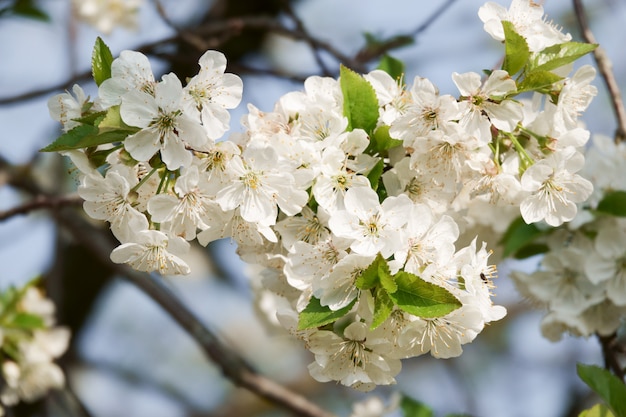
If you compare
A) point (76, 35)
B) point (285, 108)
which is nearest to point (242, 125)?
point (285, 108)

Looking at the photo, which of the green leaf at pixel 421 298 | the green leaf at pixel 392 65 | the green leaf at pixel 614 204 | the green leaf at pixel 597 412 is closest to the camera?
the green leaf at pixel 421 298

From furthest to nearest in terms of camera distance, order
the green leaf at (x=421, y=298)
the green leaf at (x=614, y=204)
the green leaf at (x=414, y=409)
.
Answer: the green leaf at (x=414, y=409) < the green leaf at (x=614, y=204) < the green leaf at (x=421, y=298)

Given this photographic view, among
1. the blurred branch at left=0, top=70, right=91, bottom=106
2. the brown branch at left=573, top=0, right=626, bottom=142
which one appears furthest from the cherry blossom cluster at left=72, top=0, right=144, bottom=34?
the brown branch at left=573, top=0, right=626, bottom=142

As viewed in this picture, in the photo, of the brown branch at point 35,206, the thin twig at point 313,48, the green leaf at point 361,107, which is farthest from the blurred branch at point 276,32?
the green leaf at point 361,107

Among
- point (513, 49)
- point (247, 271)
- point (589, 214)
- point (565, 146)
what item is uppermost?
point (513, 49)

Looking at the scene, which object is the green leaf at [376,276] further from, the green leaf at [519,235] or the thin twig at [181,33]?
the thin twig at [181,33]

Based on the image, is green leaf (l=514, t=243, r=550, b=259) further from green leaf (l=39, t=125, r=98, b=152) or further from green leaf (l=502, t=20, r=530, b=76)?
green leaf (l=39, t=125, r=98, b=152)

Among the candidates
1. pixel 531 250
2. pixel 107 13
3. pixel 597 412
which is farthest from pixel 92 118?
pixel 107 13

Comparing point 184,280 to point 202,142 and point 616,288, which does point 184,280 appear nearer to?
point 616,288
